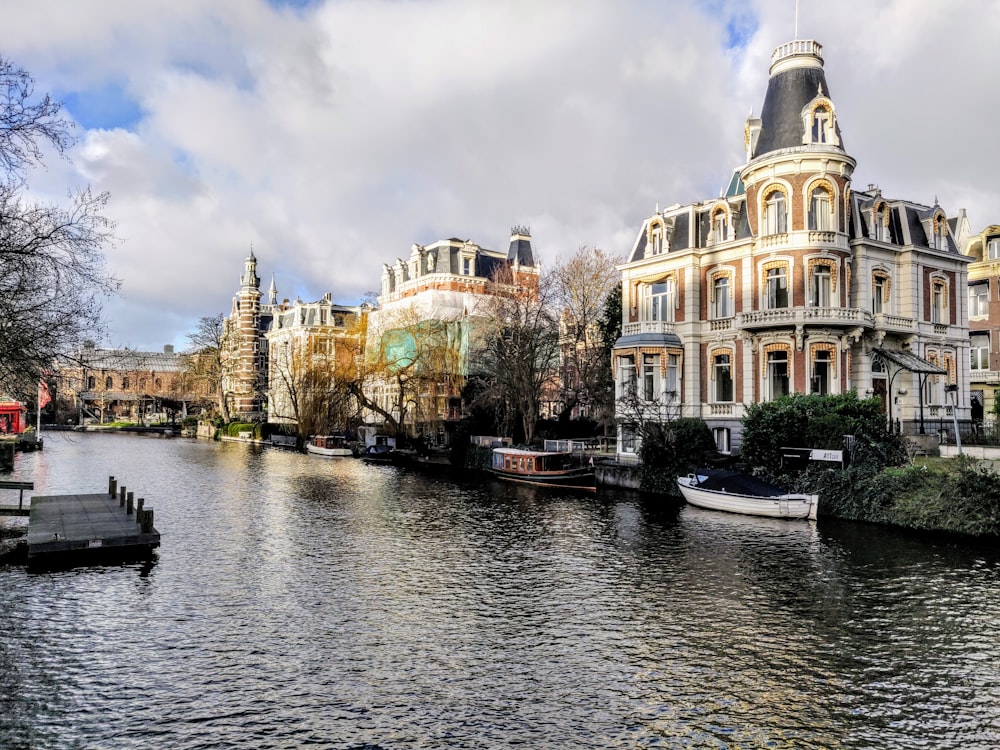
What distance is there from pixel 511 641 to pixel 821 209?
30.3 m

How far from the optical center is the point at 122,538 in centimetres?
2206

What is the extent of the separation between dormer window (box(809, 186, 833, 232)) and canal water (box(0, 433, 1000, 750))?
16171 millimetres

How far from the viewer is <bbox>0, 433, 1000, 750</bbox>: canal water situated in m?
11.2

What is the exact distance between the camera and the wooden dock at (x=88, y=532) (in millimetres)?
21144

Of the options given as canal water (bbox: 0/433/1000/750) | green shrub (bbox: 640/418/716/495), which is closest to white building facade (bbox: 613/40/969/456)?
green shrub (bbox: 640/418/716/495)

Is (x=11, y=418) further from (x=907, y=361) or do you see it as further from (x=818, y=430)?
(x=907, y=361)

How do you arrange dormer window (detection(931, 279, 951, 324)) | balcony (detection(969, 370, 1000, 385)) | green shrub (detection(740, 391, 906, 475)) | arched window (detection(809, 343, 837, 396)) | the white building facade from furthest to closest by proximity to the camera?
balcony (detection(969, 370, 1000, 385)) → dormer window (detection(931, 279, 951, 324)) → the white building facade → arched window (detection(809, 343, 837, 396)) → green shrub (detection(740, 391, 906, 475))

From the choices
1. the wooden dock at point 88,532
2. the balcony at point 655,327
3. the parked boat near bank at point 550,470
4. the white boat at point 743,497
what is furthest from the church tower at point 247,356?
the white boat at point 743,497

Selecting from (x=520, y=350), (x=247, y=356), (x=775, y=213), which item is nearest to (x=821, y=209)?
(x=775, y=213)

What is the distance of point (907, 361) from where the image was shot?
37.1m

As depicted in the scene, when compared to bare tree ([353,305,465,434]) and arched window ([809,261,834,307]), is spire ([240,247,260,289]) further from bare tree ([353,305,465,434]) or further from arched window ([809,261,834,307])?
arched window ([809,261,834,307])

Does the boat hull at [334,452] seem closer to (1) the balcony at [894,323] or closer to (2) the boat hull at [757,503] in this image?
(2) the boat hull at [757,503]

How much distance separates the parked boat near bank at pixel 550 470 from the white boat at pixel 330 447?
80.3 feet

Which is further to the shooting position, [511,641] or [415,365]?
[415,365]
